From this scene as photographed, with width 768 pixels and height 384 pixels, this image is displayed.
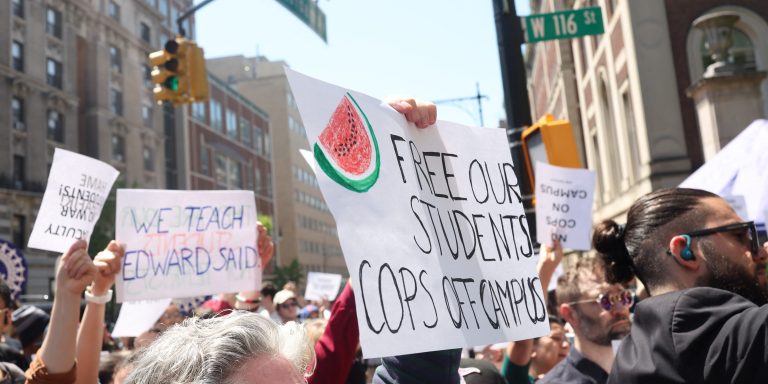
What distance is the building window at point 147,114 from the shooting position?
4791 cm

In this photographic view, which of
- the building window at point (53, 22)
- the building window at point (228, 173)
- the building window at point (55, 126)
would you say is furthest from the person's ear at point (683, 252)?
the building window at point (228, 173)

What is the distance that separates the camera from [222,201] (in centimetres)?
455

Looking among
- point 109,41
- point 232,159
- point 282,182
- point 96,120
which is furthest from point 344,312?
point 282,182

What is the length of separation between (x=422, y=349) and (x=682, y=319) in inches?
29.9

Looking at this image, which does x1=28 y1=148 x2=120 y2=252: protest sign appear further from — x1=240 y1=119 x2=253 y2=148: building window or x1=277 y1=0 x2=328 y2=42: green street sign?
x1=240 y1=119 x2=253 y2=148: building window

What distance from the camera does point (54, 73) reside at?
4025 centimetres

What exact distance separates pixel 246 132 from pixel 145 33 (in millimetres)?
→ 17403

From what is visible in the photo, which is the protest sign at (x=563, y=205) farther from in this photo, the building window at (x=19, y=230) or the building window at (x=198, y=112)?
the building window at (x=198, y=112)

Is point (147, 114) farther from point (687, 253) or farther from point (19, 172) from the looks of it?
point (687, 253)

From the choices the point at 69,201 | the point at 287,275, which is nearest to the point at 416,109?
the point at 69,201

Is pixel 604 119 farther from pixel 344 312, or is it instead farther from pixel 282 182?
pixel 282 182

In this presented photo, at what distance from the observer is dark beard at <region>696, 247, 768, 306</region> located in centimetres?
245

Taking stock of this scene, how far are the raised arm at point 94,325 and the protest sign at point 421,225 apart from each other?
61.5 inches

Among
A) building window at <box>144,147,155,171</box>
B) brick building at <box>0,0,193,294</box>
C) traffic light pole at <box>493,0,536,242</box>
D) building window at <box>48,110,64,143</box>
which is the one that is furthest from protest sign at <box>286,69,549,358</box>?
building window at <box>144,147,155,171</box>
